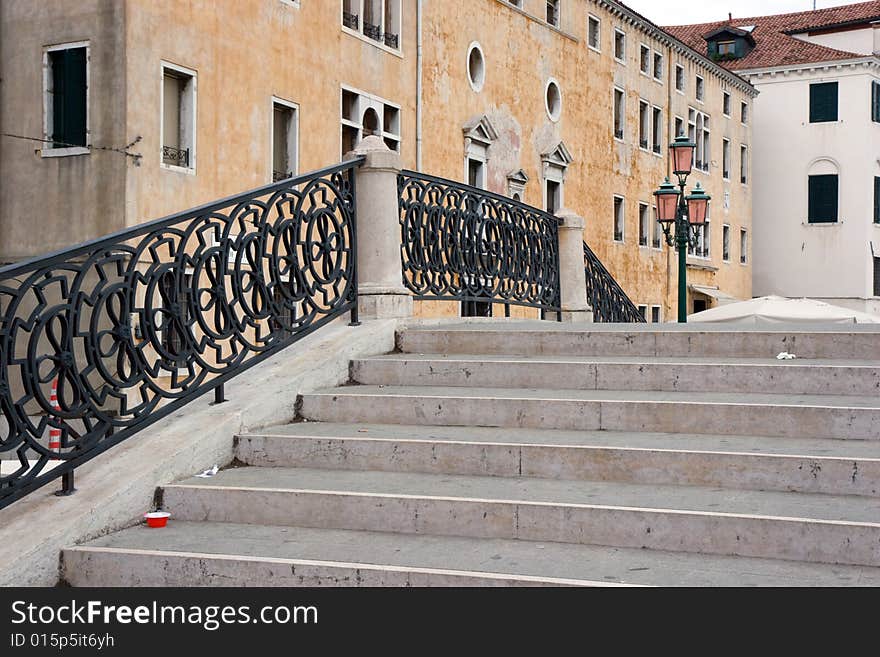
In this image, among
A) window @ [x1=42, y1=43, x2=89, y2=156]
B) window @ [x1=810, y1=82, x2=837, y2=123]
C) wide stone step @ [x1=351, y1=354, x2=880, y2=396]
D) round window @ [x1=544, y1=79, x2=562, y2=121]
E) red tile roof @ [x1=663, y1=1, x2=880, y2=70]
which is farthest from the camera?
red tile roof @ [x1=663, y1=1, x2=880, y2=70]

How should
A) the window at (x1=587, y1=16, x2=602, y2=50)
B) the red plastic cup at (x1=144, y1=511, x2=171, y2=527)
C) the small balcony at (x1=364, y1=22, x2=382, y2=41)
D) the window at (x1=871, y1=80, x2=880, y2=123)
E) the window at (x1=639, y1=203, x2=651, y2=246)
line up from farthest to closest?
the window at (x1=871, y1=80, x2=880, y2=123), the window at (x1=639, y1=203, x2=651, y2=246), the window at (x1=587, y1=16, x2=602, y2=50), the small balcony at (x1=364, y1=22, x2=382, y2=41), the red plastic cup at (x1=144, y1=511, x2=171, y2=527)

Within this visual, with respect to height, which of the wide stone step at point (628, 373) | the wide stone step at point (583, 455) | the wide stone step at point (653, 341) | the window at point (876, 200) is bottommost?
the wide stone step at point (583, 455)

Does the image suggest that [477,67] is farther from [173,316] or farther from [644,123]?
[173,316]

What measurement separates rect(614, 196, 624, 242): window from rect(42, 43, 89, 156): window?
72.6 feet

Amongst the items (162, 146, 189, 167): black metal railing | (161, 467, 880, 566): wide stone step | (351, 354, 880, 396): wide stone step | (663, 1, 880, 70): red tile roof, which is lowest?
(161, 467, 880, 566): wide stone step

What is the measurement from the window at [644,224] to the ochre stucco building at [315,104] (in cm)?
8

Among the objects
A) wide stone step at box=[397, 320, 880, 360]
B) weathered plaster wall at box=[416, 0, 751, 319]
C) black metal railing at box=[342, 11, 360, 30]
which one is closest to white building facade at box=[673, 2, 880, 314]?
weathered plaster wall at box=[416, 0, 751, 319]

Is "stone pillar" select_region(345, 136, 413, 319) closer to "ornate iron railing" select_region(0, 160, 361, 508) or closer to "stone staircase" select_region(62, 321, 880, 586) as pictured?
"ornate iron railing" select_region(0, 160, 361, 508)

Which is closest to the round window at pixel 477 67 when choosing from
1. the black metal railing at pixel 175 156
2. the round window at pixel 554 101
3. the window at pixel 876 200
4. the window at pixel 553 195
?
the round window at pixel 554 101

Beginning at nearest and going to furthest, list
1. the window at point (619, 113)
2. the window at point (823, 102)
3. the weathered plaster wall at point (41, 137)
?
1. the weathered plaster wall at point (41, 137)
2. the window at point (619, 113)
3. the window at point (823, 102)

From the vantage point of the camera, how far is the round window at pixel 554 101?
3133 centimetres

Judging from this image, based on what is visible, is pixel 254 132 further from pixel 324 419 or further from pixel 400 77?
pixel 324 419

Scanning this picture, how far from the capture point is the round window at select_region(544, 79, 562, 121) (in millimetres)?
31328

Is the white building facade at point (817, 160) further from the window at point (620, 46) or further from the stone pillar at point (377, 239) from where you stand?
the stone pillar at point (377, 239)
